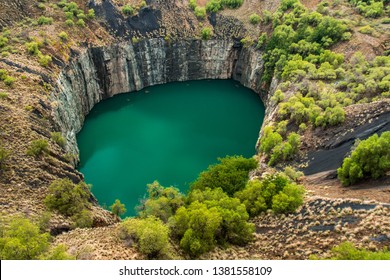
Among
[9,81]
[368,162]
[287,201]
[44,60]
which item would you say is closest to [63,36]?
[44,60]

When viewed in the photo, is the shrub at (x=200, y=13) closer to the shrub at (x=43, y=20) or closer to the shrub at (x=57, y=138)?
the shrub at (x=43, y=20)

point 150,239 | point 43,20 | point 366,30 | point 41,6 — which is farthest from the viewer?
point 41,6

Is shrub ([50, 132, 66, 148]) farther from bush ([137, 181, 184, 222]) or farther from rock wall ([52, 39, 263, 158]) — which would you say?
bush ([137, 181, 184, 222])

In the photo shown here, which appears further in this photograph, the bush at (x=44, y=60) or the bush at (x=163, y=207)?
the bush at (x=44, y=60)

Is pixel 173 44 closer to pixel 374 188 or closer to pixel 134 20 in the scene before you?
pixel 134 20

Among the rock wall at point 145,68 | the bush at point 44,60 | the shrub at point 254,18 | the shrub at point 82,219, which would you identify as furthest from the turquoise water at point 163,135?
the shrub at point 82,219

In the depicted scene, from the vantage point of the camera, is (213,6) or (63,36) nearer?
(63,36)

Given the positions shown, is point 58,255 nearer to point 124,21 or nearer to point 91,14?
point 91,14

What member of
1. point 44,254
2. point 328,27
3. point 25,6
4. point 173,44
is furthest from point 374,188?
point 25,6
